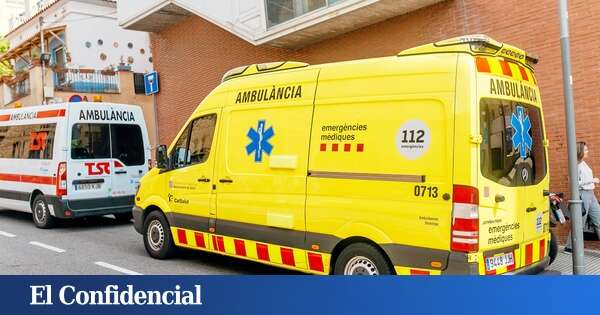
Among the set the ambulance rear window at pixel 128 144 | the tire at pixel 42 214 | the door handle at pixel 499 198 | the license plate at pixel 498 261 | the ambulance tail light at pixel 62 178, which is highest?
the ambulance rear window at pixel 128 144

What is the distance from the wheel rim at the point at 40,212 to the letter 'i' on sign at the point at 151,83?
7.46m

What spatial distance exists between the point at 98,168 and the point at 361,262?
22.9 feet

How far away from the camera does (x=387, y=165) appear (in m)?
5.15

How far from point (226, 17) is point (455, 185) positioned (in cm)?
997

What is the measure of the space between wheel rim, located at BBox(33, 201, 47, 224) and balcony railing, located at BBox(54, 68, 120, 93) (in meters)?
11.1

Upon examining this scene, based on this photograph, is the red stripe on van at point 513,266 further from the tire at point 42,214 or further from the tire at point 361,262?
the tire at point 42,214

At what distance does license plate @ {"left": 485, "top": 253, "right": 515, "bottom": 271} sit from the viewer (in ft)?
15.7

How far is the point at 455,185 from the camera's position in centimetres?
470

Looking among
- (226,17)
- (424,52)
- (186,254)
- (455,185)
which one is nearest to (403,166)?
(455,185)

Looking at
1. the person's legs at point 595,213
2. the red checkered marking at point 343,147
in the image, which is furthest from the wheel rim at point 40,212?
the person's legs at point 595,213

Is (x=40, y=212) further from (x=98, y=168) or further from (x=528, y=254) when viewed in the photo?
(x=528, y=254)

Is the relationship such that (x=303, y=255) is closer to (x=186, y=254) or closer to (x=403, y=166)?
(x=403, y=166)

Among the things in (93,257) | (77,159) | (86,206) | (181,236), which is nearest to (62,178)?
(77,159)

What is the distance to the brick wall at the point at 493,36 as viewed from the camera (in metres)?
8.04
